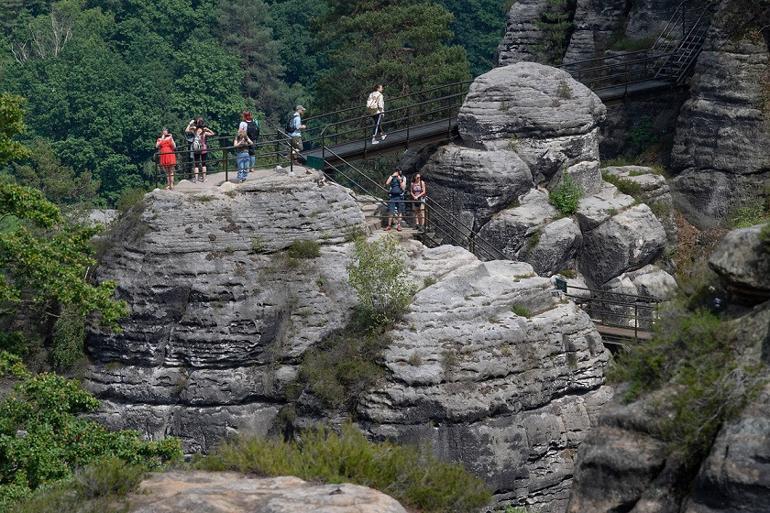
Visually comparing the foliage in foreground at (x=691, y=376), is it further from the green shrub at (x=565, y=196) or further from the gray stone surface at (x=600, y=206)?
the gray stone surface at (x=600, y=206)

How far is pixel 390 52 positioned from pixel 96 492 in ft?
119

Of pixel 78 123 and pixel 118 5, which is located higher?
pixel 118 5

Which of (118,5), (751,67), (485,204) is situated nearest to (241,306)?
(485,204)

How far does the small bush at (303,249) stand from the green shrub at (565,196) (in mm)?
8000

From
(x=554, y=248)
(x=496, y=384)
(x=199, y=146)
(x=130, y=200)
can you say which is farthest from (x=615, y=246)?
(x=130, y=200)

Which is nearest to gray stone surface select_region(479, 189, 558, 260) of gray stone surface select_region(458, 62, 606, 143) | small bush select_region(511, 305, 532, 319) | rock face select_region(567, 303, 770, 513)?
gray stone surface select_region(458, 62, 606, 143)

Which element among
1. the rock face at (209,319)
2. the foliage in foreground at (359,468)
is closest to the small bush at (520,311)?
the rock face at (209,319)

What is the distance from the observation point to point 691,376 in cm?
1658

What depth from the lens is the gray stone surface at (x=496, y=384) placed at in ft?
84.8

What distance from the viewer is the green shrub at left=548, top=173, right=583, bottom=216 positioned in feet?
111

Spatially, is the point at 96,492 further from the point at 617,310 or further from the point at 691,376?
the point at 617,310

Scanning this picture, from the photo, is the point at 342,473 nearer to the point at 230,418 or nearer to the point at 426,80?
the point at 230,418

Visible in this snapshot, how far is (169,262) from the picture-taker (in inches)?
1072

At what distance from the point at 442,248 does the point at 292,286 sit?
10.1 ft
